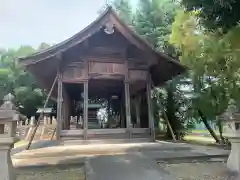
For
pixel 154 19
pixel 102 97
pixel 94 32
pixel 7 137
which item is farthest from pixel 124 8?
pixel 7 137

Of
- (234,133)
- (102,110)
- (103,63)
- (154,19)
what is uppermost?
(154,19)

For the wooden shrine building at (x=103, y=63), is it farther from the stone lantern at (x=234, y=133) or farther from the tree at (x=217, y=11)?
the stone lantern at (x=234, y=133)

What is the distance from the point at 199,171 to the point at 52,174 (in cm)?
311

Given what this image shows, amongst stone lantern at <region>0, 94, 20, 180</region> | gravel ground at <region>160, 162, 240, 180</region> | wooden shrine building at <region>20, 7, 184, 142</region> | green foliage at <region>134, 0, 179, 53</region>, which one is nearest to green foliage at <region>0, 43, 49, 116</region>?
green foliage at <region>134, 0, 179, 53</region>

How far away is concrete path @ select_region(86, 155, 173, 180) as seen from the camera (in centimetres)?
462

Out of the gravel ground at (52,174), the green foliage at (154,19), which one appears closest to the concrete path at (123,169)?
the gravel ground at (52,174)

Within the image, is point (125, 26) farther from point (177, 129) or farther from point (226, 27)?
point (177, 129)

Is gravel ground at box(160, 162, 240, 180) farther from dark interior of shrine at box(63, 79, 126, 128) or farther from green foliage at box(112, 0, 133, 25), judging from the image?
green foliage at box(112, 0, 133, 25)

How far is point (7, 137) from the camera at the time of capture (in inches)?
177

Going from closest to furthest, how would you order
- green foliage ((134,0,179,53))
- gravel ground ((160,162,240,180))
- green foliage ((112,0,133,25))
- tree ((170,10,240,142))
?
gravel ground ((160,162,240,180))
tree ((170,10,240,142))
green foliage ((134,0,179,53))
green foliage ((112,0,133,25))

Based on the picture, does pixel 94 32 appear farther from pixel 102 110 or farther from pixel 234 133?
pixel 102 110

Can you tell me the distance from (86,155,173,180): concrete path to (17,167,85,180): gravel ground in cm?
25

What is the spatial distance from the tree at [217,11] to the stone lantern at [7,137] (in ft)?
14.6

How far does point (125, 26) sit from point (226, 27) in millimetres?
4421
